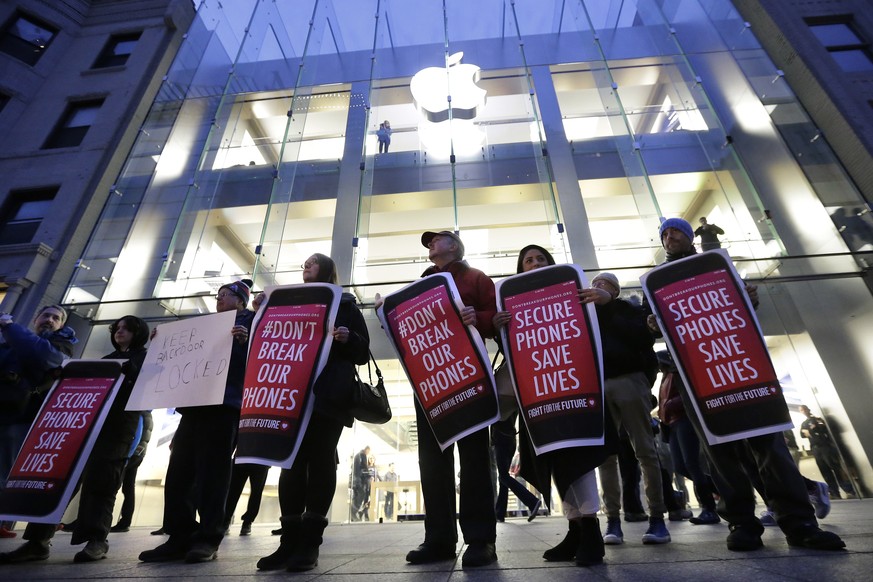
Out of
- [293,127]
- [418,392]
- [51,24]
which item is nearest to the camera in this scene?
[418,392]

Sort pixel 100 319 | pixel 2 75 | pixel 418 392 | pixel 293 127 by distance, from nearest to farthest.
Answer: pixel 418 392 < pixel 100 319 < pixel 293 127 < pixel 2 75

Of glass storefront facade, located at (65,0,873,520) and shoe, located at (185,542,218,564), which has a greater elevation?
glass storefront facade, located at (65,0,873,520)

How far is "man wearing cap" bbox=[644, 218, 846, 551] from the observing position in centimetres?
187

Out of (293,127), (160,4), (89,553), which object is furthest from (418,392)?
(160,4)

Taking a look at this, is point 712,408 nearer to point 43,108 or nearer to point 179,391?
point 179,391

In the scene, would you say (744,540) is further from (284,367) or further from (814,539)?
(284,367)

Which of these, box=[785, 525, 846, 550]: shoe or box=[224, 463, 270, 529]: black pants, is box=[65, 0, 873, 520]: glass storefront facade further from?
box=[785, 525, 846, 550]: shoe

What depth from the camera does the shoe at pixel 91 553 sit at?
2430 millimetres

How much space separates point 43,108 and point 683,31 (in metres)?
17.2

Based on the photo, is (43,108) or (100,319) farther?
(43,108)

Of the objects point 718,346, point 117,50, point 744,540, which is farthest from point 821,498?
point 117,50

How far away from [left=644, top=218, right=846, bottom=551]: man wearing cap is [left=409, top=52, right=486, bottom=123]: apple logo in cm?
1047

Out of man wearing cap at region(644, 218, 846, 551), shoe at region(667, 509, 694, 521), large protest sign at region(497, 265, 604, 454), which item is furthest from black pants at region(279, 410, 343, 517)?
shoe at region(667, 509, 694, 521)

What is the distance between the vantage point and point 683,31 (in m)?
11.8
